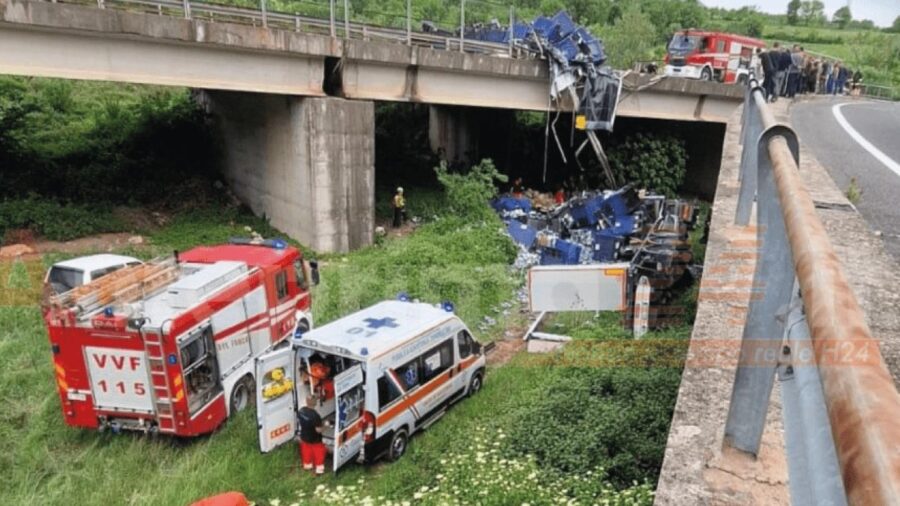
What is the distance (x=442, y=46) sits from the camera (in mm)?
18500

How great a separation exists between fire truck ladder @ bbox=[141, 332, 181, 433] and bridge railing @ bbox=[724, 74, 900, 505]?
Result: 754 centimetres

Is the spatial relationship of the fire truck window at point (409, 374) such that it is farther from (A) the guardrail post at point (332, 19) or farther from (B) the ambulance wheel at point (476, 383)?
(A) the guardrail post at point (332, 19)

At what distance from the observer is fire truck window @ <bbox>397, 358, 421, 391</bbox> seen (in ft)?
27.7

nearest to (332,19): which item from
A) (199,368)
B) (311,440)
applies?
(199,368)

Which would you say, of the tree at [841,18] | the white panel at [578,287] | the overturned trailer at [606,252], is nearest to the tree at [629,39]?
the overturned trailer at [606,252]

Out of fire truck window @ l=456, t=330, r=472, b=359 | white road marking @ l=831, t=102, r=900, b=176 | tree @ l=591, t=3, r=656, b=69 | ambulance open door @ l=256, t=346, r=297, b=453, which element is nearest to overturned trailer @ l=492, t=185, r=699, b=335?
fire truck window @ l=456, t=330, r=472, b=359

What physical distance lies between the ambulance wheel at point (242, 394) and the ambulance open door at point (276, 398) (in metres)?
1.16

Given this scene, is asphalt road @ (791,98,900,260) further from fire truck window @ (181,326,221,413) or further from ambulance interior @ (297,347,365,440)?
fire truck window @ (181,326,221,413)

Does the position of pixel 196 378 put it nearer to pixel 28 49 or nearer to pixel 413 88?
pixel 28 49

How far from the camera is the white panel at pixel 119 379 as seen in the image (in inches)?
323

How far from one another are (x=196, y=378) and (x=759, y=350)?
26.5 ft

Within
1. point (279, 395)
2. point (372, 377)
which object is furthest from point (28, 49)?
point (372, 377)

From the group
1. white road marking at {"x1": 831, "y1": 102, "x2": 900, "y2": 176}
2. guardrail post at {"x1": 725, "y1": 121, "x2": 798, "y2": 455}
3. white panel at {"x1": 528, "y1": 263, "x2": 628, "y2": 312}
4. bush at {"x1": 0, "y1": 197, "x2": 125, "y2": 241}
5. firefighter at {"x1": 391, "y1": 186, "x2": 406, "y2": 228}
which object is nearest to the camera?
guardrail post at {"x1": 725, "y1": 121, "x2": 798, "y2": 455}

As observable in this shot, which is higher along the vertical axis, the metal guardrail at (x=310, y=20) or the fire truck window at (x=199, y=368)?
the metal guardrail at (x=310, y=20)
